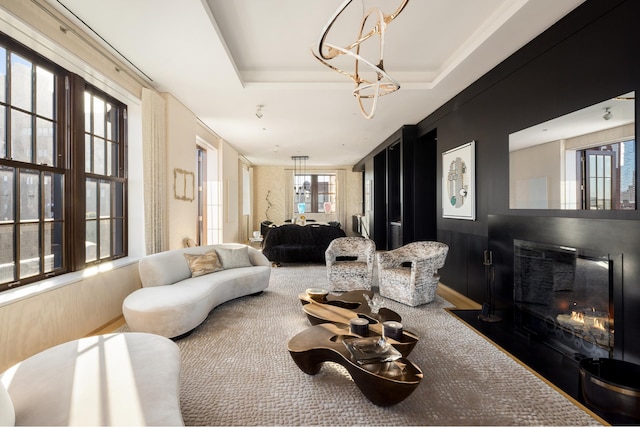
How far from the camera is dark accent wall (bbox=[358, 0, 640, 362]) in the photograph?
2123 mm

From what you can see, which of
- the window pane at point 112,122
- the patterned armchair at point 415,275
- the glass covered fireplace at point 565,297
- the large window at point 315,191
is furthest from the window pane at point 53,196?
the large window at point 315,191

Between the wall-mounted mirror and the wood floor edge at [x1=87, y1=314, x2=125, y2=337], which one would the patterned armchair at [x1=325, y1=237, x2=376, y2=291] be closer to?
the wall-mounted mirror

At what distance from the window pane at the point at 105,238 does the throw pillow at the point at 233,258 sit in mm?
1294

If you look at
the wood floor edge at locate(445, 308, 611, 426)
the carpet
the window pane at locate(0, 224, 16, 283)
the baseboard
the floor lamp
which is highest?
the window pane at locate(0, 224, 16, 283)

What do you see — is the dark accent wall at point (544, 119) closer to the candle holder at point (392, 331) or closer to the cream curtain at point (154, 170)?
the candle holder at point (392, 331)

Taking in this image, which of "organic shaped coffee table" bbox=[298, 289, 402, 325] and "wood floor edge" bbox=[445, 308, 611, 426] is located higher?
"organic shaped coffee table" bbox=[298, 289, 402, 325]

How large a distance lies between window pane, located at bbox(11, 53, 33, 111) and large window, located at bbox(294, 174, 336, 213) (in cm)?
986

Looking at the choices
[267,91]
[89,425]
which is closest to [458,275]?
[267,91]

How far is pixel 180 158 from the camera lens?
493 cm

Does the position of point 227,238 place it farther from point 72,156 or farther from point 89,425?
point 89,425

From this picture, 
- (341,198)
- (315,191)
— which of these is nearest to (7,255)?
(315,191)

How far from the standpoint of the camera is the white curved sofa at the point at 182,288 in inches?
108

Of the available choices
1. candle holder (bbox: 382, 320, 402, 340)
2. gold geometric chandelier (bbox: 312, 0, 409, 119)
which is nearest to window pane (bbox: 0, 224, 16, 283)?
gold geometric chandelier (bbox: 312, 0, 409, 119)

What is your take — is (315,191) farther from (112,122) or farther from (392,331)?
(392,331)
